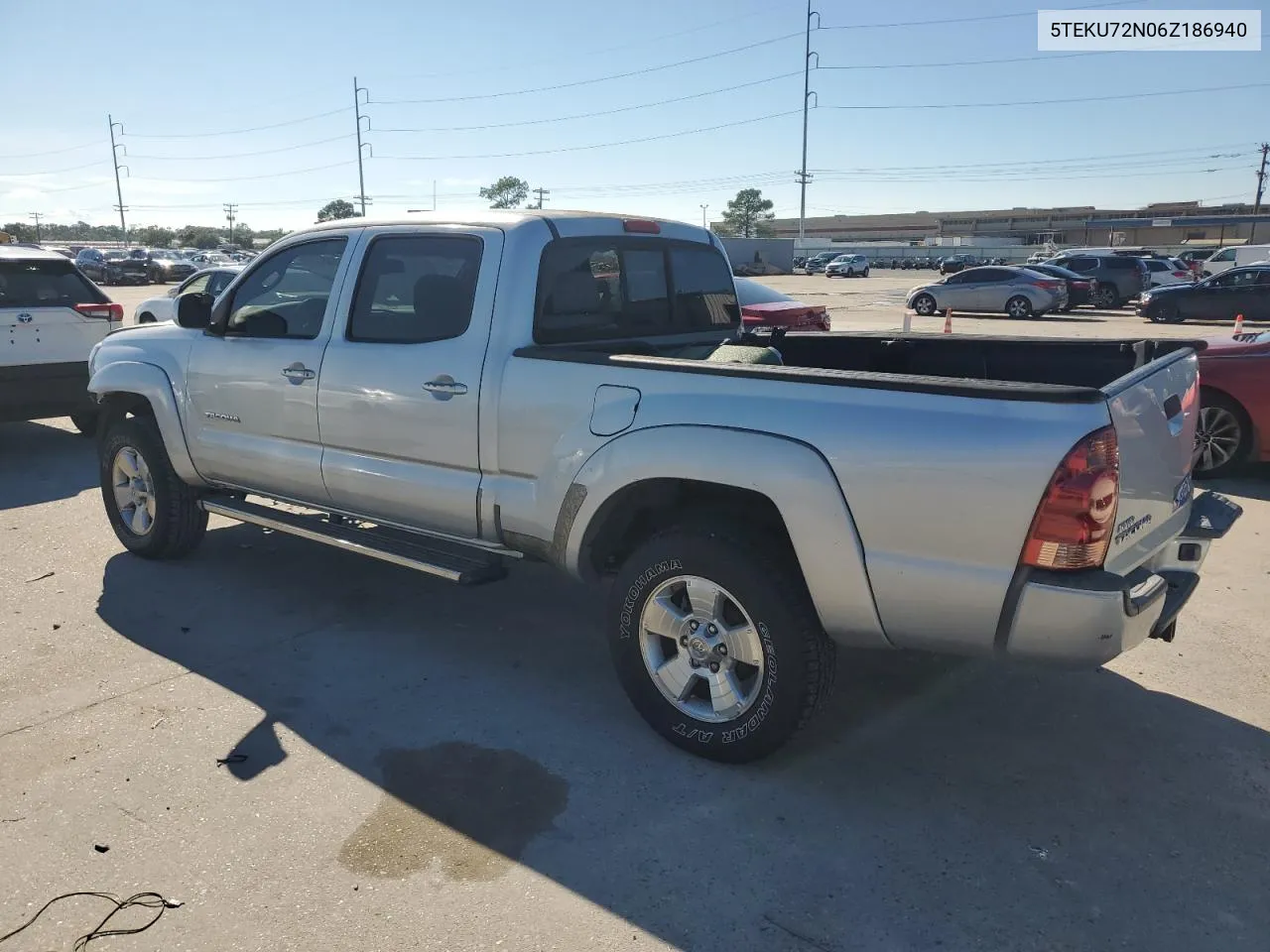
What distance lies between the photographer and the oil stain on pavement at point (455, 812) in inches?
120

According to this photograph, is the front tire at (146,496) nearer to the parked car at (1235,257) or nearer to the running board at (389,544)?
the running board at (389,544)

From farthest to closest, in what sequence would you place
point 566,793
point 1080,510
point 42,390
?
point 42,390
point 566,793
point 1080,510

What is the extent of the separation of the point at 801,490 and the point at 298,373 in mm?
2769

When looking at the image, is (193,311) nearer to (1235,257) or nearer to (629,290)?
(629,290)

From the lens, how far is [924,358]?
497 cm

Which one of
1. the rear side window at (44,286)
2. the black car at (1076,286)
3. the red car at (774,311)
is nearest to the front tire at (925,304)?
the black car at (1076,286)

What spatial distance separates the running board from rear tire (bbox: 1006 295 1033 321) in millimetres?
24582

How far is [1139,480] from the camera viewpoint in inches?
121

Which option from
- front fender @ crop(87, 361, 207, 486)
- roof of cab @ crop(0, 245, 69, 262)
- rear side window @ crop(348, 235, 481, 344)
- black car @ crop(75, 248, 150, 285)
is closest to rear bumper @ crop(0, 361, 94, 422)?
roof of cab @ crop(0, 245, 69, 262)

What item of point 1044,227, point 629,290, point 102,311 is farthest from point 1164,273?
point 1044,227

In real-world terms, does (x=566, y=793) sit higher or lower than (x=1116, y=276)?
lower

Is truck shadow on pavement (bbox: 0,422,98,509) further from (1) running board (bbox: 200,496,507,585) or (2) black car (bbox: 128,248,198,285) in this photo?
(2) black car (bbox: 128,248,198,285)

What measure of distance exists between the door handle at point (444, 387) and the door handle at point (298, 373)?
32.5 inches

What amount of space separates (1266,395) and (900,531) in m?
6.09
